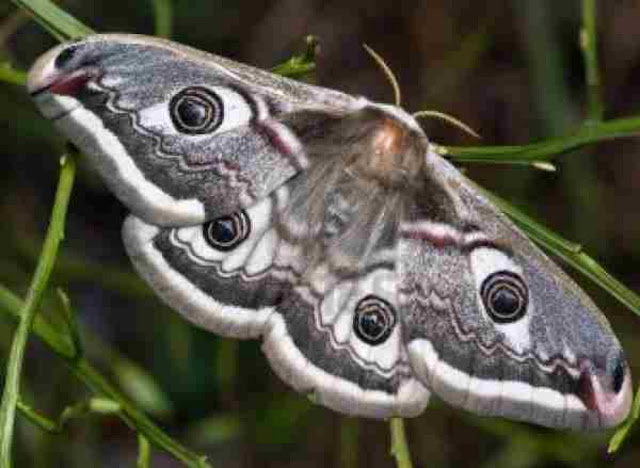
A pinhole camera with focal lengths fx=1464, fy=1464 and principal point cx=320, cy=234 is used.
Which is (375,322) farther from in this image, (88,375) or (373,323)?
(88,375)

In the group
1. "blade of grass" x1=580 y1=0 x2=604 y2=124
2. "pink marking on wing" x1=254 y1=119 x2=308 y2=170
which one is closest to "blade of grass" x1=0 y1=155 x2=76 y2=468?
"pink marking on wing" x1=254 y1=119 x2=308 y2=170

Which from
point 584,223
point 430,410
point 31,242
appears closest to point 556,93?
point 584,223

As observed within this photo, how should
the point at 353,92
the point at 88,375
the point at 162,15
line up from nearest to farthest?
the point at 88,375, the point at 162,15, the point at 353,92

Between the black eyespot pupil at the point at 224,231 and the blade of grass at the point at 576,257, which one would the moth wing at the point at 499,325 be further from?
the black eyespot pupil at the point at 224,231

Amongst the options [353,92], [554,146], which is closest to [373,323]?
[554,146]

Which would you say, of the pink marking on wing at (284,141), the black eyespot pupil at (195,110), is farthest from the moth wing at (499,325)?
the black eyespot pupil at (195,110)

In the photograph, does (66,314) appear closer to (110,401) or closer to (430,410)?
(110,401)

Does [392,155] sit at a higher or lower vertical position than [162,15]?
lower
